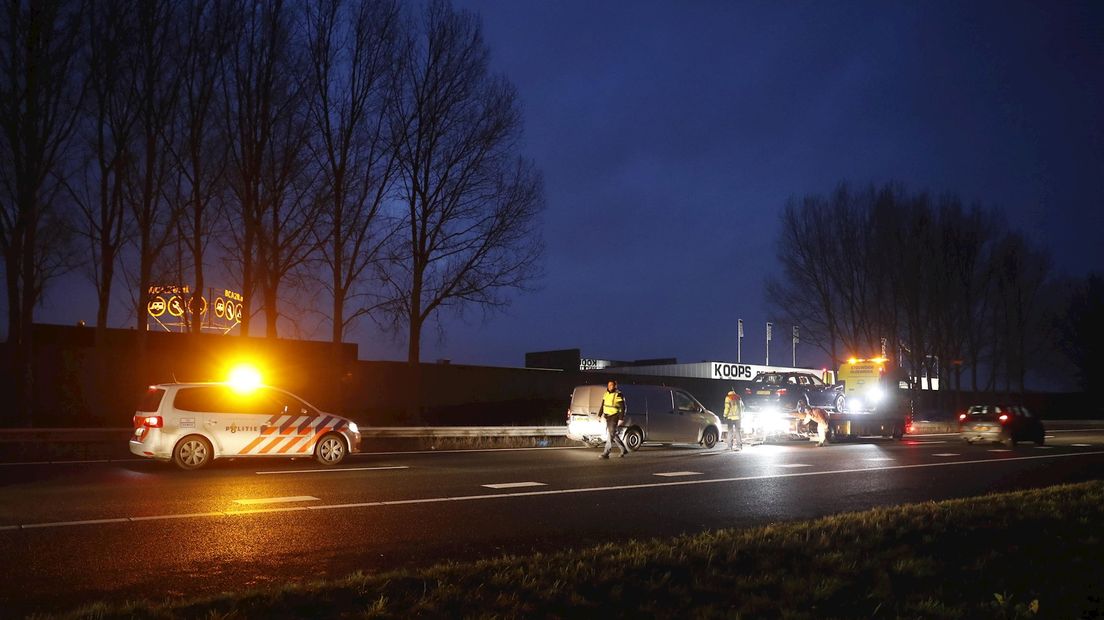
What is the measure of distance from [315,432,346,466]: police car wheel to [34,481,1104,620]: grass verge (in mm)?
10666

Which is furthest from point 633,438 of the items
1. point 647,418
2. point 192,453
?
point 192,453

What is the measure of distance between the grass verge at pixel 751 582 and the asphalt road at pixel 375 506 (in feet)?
3.81

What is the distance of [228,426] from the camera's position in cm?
1706

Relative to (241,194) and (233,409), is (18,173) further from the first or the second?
(233,409)

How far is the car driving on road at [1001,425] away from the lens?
91.4ft

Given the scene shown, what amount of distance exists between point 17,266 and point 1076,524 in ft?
79.5

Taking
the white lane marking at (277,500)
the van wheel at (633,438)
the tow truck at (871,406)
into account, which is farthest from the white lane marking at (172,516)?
the tow truck at (871,406)

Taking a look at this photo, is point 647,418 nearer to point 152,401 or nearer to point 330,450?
point 330,450

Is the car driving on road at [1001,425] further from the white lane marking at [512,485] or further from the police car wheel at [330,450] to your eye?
the police car wheel at [330,450]

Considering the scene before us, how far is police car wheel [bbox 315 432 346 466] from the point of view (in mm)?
18141

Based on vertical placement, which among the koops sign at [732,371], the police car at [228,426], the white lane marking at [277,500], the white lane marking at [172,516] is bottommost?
the white lane marking at [277,500]

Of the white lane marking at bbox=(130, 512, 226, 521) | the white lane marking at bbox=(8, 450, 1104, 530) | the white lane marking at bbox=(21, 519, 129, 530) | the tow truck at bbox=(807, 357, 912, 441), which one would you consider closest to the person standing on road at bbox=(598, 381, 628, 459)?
the white lane marking at bbox=(8, 450, 1104, 530)

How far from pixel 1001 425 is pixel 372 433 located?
1929 centimetres

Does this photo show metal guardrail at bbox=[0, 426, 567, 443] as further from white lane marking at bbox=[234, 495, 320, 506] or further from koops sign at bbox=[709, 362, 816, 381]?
koops sign at bbox=[709, 362, 816, 381]
